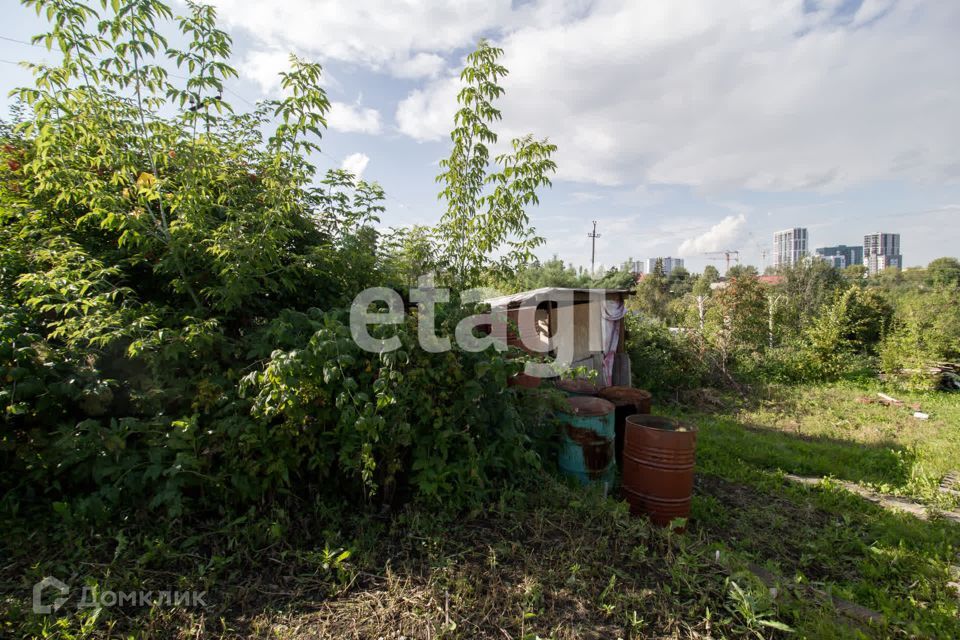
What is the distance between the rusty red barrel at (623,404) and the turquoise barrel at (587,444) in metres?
0.80

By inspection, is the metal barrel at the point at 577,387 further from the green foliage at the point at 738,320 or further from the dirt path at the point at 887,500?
the green foliage at the point at 738,320

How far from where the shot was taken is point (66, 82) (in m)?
2.67

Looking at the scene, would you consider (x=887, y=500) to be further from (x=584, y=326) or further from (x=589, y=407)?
(x=584, y=326)

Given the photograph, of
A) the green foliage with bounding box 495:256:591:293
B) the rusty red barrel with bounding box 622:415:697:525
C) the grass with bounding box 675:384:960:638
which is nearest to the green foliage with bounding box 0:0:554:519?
the rusty red barrel with bounding box 622:415:697:525

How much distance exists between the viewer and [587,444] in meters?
3.58

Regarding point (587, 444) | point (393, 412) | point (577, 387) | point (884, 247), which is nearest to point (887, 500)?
point (577, 387)

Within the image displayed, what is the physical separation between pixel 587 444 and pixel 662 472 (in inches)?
23.1

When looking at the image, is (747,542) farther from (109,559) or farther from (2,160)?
(2,160)

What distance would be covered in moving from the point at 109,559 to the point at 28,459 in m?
0.71

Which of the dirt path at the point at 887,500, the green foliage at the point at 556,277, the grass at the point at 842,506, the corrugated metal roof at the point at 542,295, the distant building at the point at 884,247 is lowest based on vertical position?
the dirt path at the point at 887,500

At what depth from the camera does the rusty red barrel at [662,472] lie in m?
3.33

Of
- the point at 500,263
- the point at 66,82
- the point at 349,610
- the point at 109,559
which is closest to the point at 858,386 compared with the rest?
the point at 500,263

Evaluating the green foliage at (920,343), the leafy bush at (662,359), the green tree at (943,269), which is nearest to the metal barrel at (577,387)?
the leafy bush at (662,359)

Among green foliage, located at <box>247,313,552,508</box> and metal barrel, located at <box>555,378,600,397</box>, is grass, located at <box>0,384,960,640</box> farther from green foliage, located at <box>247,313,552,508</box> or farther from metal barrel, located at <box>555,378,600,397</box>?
metal barrel, located at <box>555,378,600,397</box>
